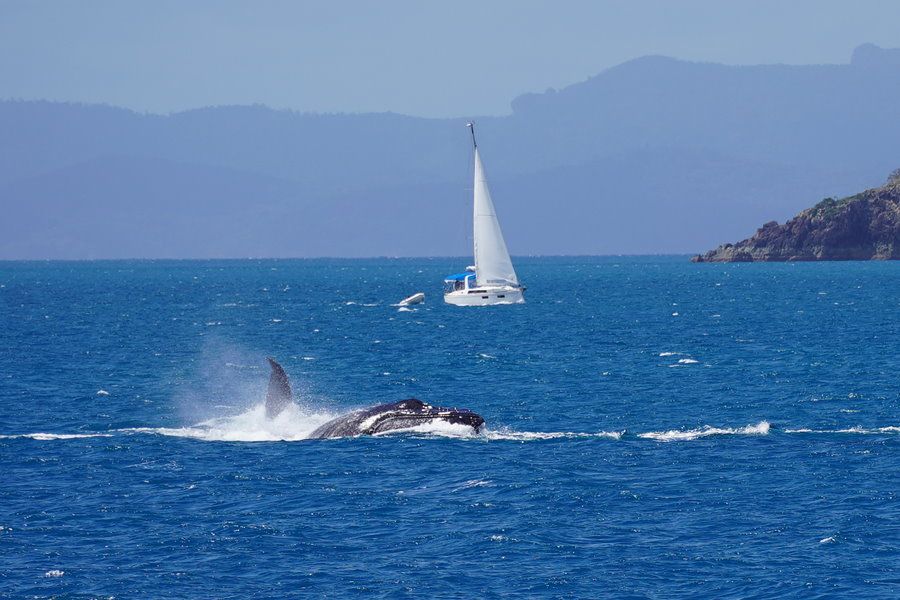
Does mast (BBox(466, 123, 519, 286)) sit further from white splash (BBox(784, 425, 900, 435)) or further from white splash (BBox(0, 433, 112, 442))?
white splash (BBox(0, 433, 112, 442))

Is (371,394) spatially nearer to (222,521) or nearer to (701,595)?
(222,521)

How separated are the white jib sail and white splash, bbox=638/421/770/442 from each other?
270ft

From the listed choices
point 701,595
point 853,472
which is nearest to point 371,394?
point 853,472

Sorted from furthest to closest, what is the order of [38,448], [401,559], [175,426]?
[175,426] → [38,448] → [401,559]

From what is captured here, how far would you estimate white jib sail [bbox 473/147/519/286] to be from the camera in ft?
434

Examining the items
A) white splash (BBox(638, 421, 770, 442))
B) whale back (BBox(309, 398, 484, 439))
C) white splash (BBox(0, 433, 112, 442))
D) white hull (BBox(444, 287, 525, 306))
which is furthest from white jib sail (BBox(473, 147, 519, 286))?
white splash (BBox(0, 433, 112, 442))

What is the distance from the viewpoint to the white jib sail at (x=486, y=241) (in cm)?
13238

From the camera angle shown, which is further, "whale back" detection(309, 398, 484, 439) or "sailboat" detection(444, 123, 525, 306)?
"sailboat" detection(444, 123, 525, 306)

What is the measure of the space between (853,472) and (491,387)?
2681 centimetres

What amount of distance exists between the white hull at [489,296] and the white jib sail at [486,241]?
4.49 ft

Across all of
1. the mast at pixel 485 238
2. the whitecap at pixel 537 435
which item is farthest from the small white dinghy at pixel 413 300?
the whitecap at pixel 537 435

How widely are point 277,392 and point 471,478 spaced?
43.7ft

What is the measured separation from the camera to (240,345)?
97.2m

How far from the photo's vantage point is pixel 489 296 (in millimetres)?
139250
